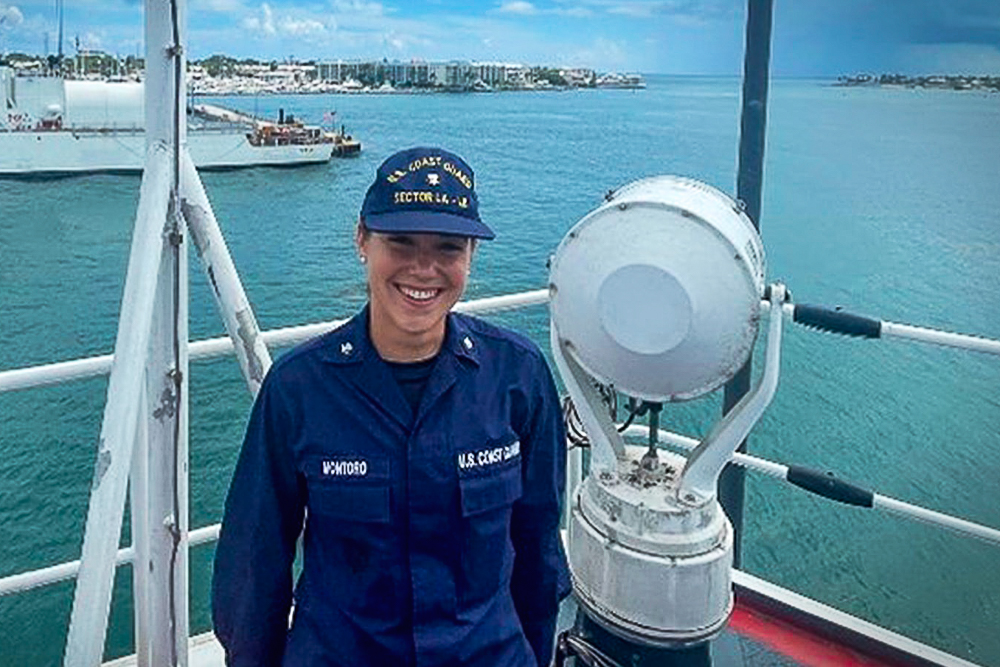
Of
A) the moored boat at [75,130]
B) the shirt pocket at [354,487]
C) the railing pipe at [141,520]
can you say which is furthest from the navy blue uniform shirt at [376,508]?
the moored boat at [75,130]

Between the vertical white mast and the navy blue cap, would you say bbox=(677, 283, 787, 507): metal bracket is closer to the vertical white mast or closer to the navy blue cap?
the navy blue cap

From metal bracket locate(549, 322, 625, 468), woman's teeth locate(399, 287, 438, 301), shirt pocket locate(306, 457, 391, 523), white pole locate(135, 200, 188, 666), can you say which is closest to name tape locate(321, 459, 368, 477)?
shirt pocket locate(306, 457, 391, 523)

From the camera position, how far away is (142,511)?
157 centimetres

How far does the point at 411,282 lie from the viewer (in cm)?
114

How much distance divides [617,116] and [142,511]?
182ft

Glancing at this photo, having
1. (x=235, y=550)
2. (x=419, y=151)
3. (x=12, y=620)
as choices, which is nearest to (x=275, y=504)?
(x=235, y=550)

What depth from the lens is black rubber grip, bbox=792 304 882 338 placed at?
1862 mm

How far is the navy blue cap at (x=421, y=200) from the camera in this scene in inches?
43.6

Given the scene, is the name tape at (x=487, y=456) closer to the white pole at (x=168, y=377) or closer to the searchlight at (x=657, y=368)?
the searchlight at (x=657, y=368)

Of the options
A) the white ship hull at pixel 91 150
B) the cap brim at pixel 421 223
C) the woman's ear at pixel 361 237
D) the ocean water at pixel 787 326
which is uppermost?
the white ship hull at pixel 91 150

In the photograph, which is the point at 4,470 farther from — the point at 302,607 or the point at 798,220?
the point at 798,220

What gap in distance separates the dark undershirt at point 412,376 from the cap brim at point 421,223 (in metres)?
0.18

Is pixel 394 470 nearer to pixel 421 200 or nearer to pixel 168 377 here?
pixel 421 200

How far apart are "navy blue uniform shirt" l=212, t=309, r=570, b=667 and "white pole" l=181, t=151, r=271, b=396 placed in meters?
0.32
